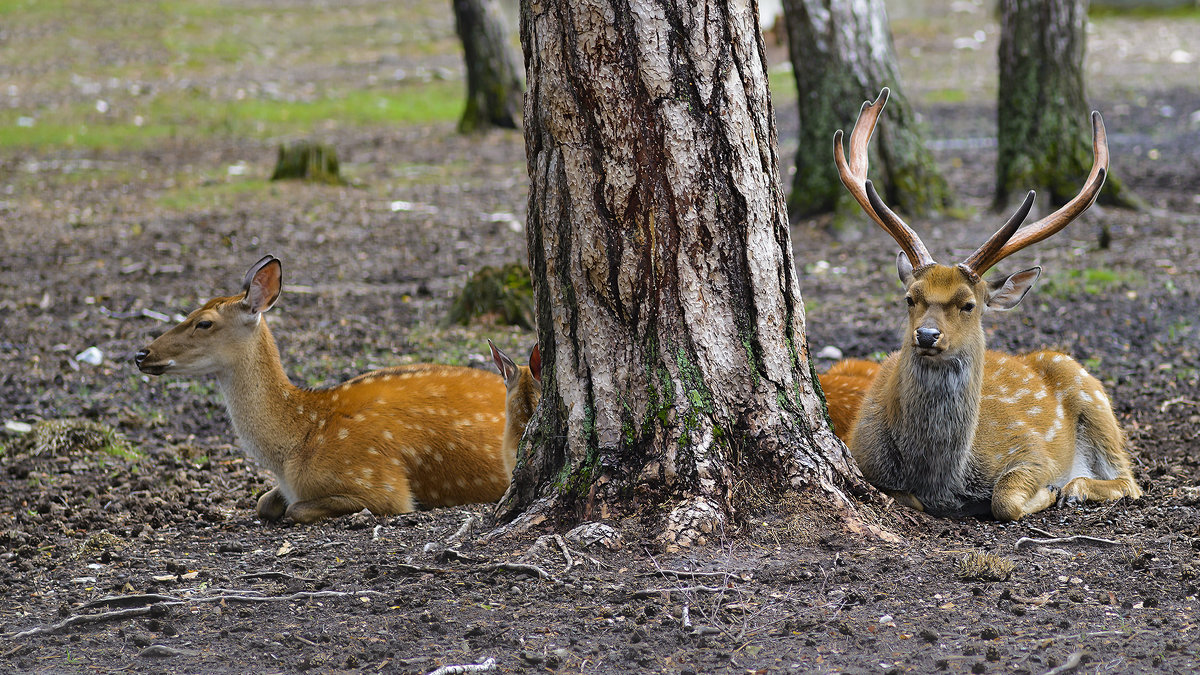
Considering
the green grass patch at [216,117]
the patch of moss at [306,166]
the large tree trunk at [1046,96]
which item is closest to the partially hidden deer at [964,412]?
the large tree trunk at [1046,96]

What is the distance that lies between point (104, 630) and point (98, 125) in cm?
1519

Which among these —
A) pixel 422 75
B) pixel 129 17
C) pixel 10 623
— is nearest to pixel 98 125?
pixel 422 75

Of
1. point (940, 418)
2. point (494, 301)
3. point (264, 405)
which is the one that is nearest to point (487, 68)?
point (494, 301)

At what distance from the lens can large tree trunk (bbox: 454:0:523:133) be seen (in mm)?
15805

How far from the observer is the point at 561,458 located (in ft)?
14.0

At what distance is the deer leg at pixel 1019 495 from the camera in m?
4.74

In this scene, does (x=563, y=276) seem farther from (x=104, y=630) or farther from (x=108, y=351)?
(x=108, y=351)

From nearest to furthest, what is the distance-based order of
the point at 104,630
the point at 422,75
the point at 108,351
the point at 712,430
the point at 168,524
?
the point at 104,630, the point at 712,430, the point at 168,524, the point at 108,351, the point at 422,75

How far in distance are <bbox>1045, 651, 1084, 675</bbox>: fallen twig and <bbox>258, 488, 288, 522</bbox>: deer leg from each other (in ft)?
11.1

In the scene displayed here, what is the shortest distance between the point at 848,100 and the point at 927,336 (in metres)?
5.85

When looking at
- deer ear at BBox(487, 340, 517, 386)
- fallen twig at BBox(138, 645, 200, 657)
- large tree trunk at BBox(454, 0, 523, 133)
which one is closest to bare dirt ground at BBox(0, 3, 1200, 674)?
fallen twig at BBox(138, 645, 200, 657)

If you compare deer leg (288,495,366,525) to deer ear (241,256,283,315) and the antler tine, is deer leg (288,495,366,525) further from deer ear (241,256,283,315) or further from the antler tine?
the antler tine

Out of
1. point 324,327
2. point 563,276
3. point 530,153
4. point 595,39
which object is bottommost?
point 324,327

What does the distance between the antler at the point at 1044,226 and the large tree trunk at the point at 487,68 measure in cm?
1192
